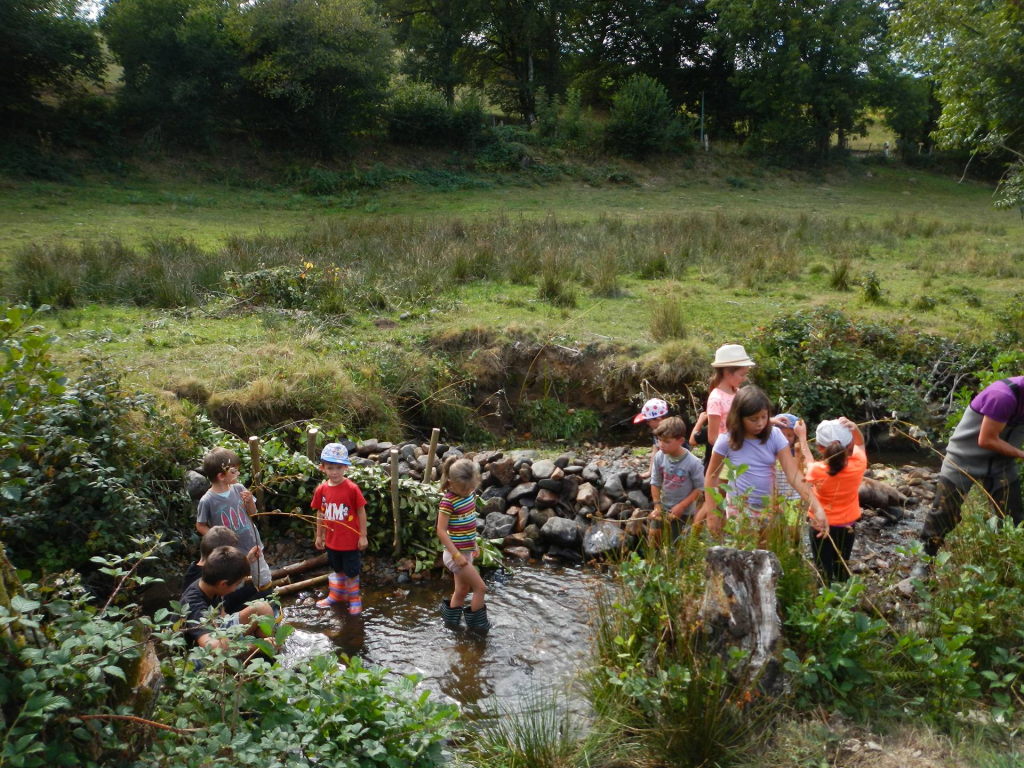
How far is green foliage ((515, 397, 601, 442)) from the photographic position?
995cm

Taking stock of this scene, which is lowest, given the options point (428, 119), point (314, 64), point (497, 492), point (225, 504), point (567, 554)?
point (567, 554)

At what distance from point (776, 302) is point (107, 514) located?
10.2 m

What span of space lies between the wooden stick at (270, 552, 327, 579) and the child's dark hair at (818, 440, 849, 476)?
14.1 feet

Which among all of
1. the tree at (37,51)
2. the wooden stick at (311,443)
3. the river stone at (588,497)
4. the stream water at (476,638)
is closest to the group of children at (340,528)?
the stream water at (476,638)

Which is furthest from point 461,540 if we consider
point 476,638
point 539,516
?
point 539,516

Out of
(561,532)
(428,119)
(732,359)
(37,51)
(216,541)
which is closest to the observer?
(216,541)

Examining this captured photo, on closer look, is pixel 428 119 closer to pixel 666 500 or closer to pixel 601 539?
pixel 601 539

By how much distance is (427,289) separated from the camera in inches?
482

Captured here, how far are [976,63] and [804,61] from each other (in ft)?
83.4

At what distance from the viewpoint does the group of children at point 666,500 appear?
173 inches

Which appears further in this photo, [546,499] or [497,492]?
[497,492]

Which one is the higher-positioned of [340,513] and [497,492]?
[340,513]

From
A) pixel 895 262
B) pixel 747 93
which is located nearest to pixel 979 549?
pixel 895 262

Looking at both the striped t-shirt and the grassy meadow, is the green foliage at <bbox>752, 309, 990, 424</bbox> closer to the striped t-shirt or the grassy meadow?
the grassy meadow
